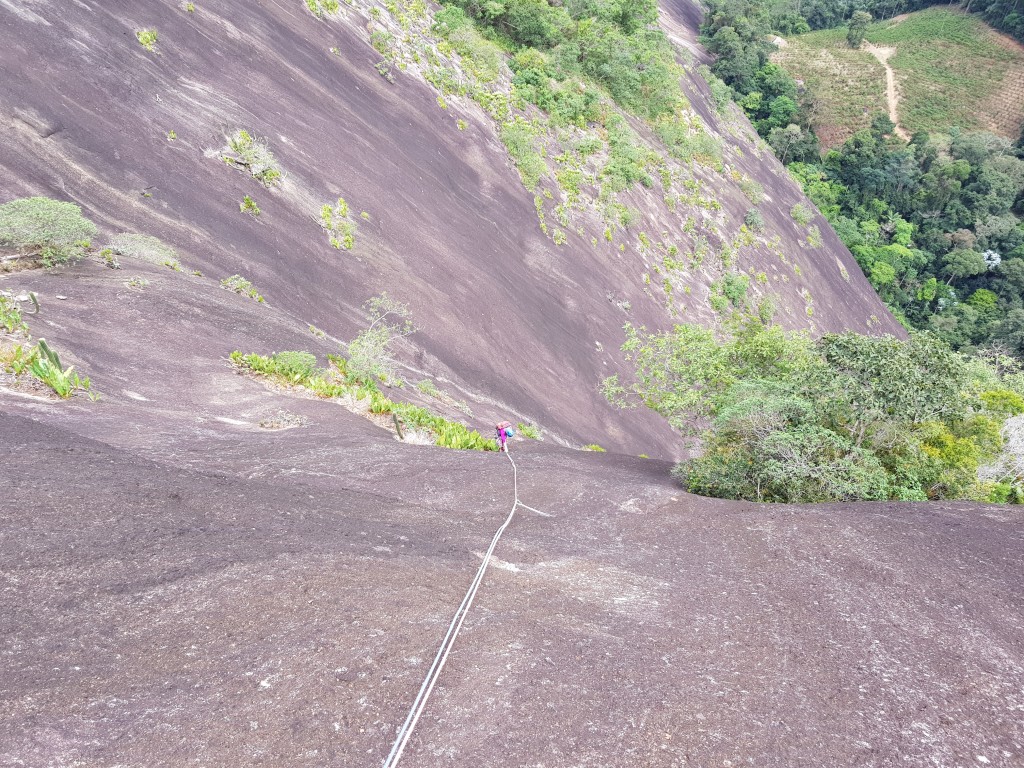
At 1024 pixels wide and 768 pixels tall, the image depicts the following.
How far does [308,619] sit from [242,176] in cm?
1716

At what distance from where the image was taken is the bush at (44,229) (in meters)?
12.5

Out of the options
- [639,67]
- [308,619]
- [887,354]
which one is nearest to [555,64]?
[639,67]

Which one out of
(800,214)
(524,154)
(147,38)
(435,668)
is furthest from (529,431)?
(800,214)

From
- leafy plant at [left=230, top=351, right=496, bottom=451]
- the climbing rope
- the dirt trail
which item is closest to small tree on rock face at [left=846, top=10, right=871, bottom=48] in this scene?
the dirt trail

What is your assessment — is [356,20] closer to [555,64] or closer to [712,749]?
[555,64]

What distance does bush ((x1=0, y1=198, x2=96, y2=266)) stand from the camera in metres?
12.5

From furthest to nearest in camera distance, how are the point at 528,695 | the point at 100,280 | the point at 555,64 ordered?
the point at 555,64 → the point at 100,280 → the point at 528,695

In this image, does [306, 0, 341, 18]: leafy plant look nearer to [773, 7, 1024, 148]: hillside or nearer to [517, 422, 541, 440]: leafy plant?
[517, 422, 541, 440]: leafy plant

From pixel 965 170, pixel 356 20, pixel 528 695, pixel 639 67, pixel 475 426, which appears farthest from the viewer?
pixel 965 170

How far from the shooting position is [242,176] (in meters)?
18.5

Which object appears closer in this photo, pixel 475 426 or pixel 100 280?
pixel 100 280

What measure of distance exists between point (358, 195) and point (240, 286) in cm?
711

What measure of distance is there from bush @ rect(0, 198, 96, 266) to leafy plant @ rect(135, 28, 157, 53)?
9.12m

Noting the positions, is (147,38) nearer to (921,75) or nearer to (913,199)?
(913,199)
